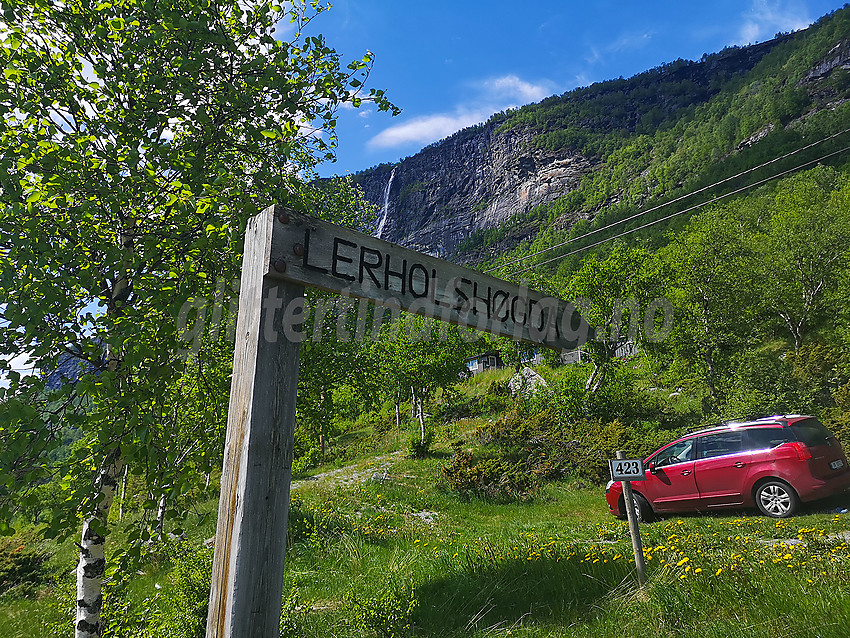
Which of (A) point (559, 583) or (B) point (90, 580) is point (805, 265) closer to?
(A) point (559, 583)

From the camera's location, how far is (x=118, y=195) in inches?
144

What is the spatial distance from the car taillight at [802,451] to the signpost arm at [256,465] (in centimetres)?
1004

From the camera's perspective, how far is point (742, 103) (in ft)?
409

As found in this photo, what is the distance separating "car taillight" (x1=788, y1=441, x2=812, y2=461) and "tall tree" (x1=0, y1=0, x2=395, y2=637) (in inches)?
368

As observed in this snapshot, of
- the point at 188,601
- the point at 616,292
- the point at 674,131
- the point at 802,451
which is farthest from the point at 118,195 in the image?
the point at 674,131

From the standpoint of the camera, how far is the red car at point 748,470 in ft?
28.7

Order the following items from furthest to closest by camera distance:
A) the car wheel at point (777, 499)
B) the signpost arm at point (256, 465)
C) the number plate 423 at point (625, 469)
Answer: the car wheel at point (777, 499)
the number plate 423 at point (625, 469)
the signpost arm at point (256, 465)

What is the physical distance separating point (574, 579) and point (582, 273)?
17092 millimetres

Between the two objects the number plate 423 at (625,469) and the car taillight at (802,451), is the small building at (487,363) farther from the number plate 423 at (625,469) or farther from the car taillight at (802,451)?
the number plate 423 at (625,469)

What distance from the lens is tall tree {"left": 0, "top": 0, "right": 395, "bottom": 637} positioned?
3.13m

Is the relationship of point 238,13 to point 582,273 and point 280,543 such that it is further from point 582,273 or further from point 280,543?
point 582,273

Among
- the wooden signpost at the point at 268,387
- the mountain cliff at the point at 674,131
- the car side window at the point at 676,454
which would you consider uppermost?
the mountain cliff at the point at 674,131

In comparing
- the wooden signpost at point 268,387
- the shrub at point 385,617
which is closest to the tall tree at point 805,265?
the shrub at point 385,617

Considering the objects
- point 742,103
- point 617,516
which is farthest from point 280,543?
point 742,103
